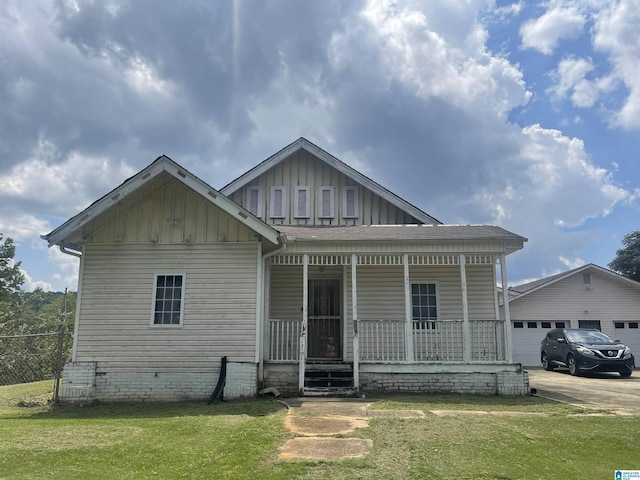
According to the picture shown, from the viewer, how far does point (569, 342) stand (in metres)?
16.3

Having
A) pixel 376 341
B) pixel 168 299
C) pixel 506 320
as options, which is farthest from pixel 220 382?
pixel 506 320

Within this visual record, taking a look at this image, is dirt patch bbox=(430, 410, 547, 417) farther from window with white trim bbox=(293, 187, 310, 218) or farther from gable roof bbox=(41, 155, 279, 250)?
window with white trim bbox=(293, 187, 310, 218)

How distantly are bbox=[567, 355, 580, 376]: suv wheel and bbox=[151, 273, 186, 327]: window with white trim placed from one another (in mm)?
13341

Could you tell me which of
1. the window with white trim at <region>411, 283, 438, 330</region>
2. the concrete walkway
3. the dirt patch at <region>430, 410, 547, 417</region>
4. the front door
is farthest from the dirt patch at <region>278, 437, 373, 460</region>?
the window with white trim at <region>411, 283, 438, 330</region>

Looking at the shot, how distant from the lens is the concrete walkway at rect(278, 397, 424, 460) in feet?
17.5

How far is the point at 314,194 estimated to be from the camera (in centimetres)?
1462

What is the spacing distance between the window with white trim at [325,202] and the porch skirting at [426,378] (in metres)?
5.38

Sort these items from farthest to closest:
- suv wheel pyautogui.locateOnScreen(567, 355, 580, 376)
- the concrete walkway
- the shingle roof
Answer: suv wheel pyautogui.locateOnScreen(567, 355, 580, 376)
the shingle roof
the concrete walkway

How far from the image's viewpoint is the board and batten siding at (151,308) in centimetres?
1005

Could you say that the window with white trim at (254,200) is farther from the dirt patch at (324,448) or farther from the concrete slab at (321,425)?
the dirt patch at (324,448)

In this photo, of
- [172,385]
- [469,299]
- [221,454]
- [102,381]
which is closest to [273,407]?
[172,385]

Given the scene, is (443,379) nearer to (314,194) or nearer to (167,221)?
(314,194)

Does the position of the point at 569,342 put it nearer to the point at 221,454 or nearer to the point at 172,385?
the point at 172,385

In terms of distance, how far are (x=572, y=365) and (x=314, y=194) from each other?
35.3ft
